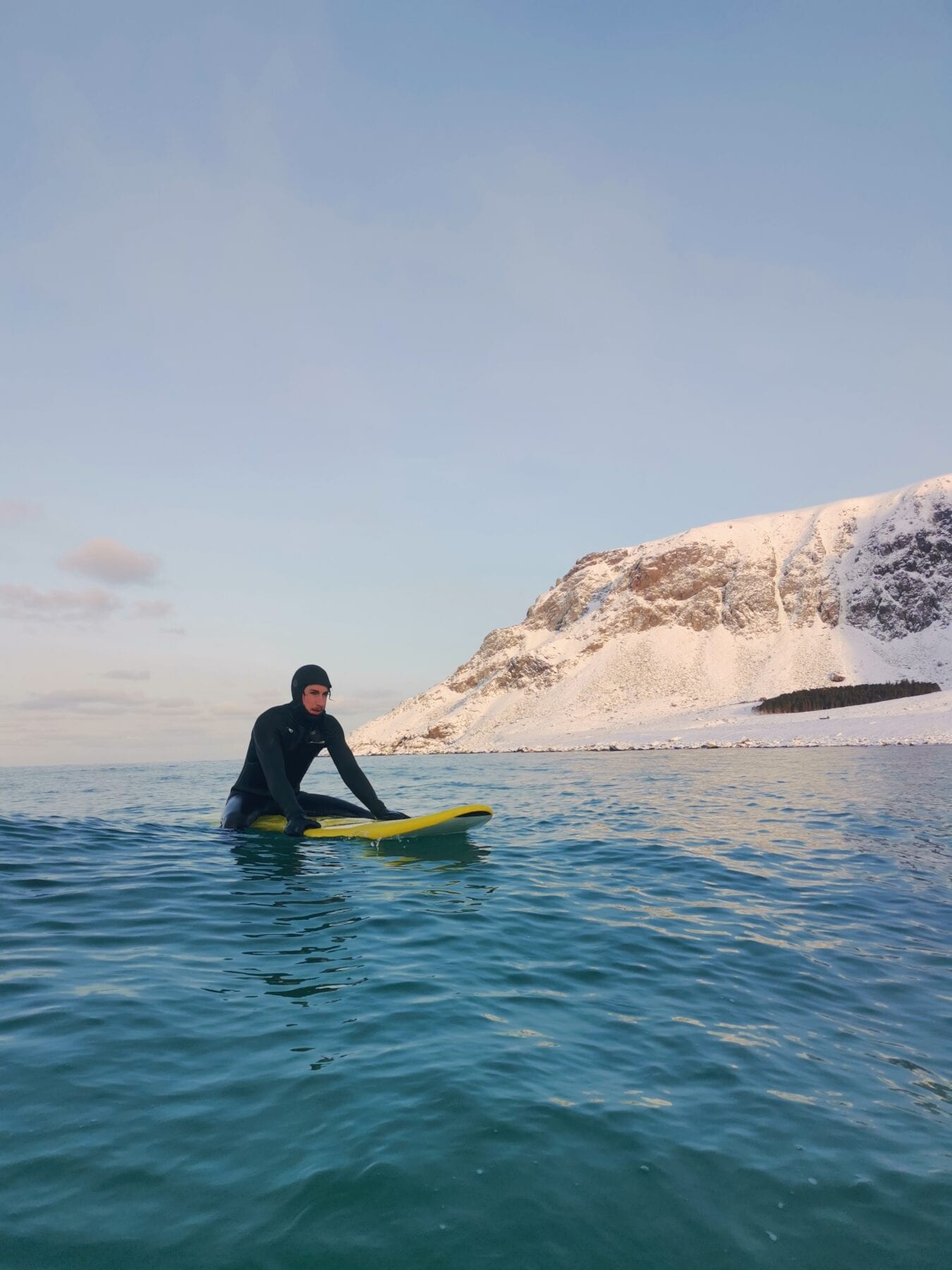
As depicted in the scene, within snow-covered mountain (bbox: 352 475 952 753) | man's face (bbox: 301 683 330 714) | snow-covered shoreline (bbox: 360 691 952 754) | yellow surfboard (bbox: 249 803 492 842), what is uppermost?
snow-covered mountain (bbox: 352 475 952 753)

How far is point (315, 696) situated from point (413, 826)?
2.64 meters

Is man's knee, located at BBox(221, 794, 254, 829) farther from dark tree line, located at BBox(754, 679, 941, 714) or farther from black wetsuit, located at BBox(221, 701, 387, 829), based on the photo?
dark tree line, located at BBox(754, 679, 941, 714)

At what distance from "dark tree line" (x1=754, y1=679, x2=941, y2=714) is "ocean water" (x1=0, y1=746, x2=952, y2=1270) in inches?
3387

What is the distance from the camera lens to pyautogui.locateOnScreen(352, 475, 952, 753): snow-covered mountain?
372ft

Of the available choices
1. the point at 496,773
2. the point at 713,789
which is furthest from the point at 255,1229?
the point at 496,773

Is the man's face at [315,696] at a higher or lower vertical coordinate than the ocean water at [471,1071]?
higher

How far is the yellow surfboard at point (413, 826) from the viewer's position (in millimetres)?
12160

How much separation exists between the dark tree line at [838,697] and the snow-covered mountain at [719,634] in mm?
12275

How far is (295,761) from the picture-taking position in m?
13.1

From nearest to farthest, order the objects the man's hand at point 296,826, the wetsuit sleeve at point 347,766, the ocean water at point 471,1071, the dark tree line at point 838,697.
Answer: the ocean water at point 471,1071, the man's hand at point 296,826, the wetsuit sleeve at point 347,766, the dark tree line at point 838,697

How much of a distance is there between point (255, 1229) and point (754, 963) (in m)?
A: 4.90

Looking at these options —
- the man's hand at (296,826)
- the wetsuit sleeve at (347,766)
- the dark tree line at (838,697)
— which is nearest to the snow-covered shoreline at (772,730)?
the dark tree line at (838,697)

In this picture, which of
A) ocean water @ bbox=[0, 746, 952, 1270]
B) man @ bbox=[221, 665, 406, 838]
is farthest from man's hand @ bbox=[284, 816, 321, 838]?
ocean water @ bbox=[0, 746, 952, 1270]

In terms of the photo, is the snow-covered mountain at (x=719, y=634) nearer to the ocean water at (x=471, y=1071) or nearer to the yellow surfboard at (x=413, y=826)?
the yellow surfboard at (x=413, y=826)
